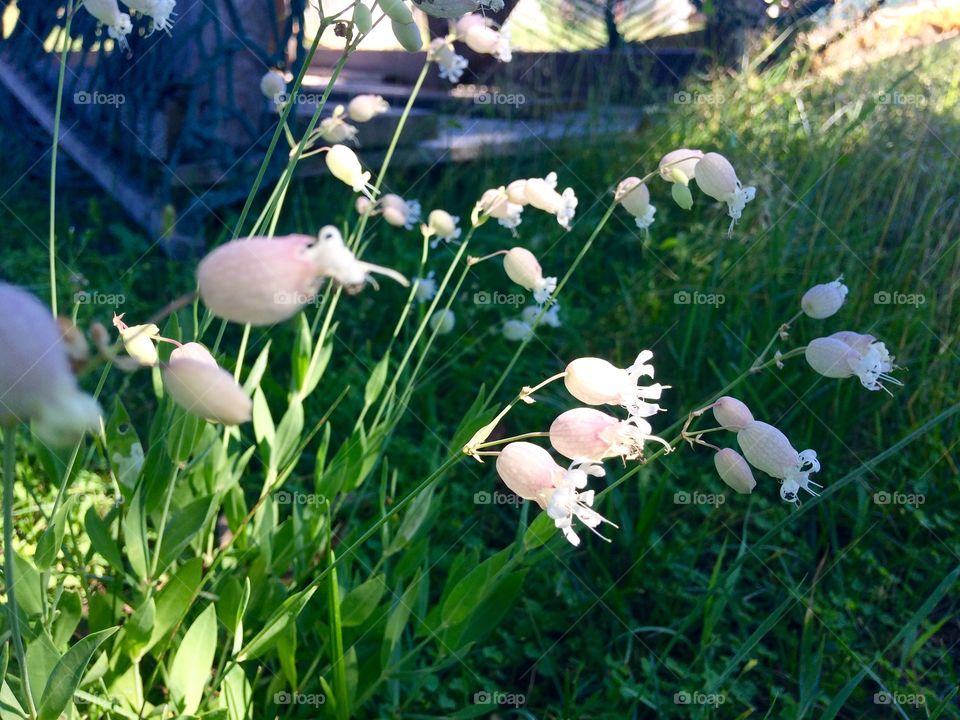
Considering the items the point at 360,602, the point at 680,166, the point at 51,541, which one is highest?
the point at 680,166

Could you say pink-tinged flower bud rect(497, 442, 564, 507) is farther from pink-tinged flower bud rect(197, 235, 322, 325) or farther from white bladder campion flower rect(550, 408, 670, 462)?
pink-tinged flower bud rect(197, 235, 322, 325)

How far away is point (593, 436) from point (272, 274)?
1.25ft

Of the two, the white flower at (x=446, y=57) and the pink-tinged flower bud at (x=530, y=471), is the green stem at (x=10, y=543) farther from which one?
the white flower at (x=446, y=57)

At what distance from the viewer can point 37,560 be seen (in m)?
1.02

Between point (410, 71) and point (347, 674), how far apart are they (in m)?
3.18

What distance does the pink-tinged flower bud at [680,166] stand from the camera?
1.16 m

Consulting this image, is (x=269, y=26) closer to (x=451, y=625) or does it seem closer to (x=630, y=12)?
(x=630, y=12)

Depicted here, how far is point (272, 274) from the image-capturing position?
548mm

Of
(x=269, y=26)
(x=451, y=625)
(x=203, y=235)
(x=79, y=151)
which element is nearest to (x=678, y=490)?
(x=451, y=625)

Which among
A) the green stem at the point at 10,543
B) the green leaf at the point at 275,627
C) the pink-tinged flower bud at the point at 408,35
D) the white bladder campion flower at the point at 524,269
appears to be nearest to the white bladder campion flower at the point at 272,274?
the green stem at the point at 10,543

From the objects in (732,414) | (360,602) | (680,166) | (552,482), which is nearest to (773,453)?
(732,414)

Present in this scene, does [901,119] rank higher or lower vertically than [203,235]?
higher

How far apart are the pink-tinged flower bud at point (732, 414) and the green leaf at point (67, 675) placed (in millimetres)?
669

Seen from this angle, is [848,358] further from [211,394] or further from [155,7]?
[155,7]
